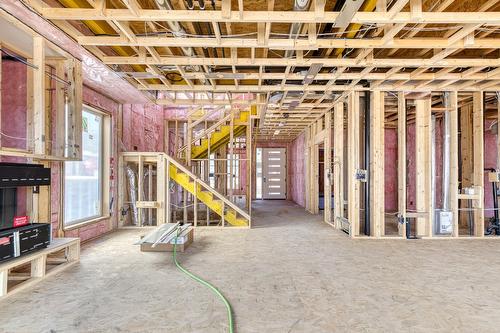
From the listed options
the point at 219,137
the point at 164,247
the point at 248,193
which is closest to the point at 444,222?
the point at 248,193

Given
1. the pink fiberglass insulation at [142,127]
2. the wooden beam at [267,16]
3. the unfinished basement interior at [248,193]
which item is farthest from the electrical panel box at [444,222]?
the pink fiberglass insulation at [142,127]

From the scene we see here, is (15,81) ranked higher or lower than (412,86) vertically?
lower

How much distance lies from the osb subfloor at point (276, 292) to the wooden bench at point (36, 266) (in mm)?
130

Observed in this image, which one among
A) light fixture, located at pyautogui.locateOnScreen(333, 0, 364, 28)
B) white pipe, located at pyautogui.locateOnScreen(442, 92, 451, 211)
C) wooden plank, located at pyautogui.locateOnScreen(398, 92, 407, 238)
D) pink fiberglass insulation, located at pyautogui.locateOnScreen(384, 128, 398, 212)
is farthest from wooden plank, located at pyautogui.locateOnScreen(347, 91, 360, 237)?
pink fiberglass insulation, located at pyautogui.locateOnScreen(384, 128, 398, 212)

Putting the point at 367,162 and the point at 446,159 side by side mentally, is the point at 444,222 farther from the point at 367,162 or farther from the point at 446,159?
the point at 367,162

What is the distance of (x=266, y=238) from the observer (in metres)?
5.29

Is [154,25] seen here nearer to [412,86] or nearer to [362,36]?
[362,36]

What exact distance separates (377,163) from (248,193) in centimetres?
335

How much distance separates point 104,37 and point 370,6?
10.5 feet

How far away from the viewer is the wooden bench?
2.70 m

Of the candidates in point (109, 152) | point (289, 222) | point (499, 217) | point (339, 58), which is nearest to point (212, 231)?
point (289, 222)

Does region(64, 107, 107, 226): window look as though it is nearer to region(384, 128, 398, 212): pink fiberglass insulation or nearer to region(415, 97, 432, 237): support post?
region(415, 97, 432, 237): support post

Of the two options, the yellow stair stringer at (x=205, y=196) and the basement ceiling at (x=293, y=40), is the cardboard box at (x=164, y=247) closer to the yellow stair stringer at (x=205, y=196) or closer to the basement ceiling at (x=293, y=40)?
the yellow stair stringer at (x=205, y=196)

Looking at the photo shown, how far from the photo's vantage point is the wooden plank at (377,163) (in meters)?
5.32
